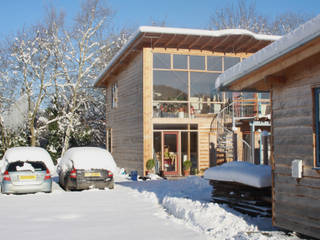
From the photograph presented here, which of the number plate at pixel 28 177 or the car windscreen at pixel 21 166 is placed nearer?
the number plate at pixel 28 177

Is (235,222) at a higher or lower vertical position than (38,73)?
lower

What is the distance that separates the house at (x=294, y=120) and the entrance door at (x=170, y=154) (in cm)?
1166

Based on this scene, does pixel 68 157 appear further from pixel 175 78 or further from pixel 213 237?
pixel 213 237

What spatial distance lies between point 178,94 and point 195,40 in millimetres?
2609

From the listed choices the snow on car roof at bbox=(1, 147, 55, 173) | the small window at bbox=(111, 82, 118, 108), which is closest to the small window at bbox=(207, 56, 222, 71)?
the small window at bbox=(111, 82, 118, 108)

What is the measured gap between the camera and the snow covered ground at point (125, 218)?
7633 mm

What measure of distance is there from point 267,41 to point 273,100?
12.3 metres

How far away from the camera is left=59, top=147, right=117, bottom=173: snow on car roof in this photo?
1398 cm

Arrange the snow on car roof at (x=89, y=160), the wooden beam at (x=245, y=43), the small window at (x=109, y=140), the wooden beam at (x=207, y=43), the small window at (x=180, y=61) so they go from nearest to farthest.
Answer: the snow on car roof at (x=89, y=160)
the wooden beam at (x=207, y=43)
the wooden beam at (x=245, y=43)
the small window at (x=180, y=61)
the small window at (x=109, y=140)

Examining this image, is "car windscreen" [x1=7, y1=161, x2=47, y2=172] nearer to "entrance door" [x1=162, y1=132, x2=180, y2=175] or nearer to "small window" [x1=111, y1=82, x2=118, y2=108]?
"entrance door" [x1=162, y1=132, x2=180, y2=175]

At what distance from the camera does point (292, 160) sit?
7059mm

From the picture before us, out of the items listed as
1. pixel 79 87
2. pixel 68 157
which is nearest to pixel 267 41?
pixel 68 157

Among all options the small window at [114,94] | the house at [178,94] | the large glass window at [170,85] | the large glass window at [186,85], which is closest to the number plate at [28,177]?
the house at [178,94]

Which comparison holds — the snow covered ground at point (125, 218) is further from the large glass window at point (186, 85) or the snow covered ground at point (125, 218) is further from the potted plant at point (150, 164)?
the large glass window at point (186, 85)
